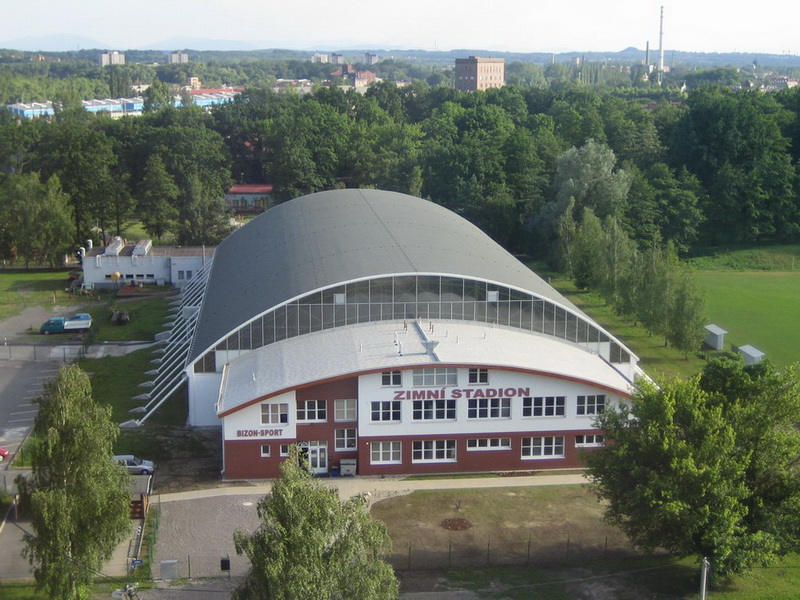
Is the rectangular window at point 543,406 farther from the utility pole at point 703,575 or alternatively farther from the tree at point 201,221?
the tree at point 201,221

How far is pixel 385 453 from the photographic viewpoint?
107 feet

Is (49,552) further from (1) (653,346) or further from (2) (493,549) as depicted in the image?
(1) (653,346)

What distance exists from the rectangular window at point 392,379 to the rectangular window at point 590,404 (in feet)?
20.7

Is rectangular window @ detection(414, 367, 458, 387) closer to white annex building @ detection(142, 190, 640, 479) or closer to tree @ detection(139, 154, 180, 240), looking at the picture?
white annex building @ detection(142, 190, 640, 479)

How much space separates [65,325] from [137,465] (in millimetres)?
21314

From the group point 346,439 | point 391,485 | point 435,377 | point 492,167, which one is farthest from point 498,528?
point 492,167

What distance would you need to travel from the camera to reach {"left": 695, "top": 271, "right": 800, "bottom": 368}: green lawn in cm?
5009

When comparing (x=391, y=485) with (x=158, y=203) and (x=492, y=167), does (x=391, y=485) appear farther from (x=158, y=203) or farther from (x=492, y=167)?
(x=492, y=167)

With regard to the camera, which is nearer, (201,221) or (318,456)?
(318,456)

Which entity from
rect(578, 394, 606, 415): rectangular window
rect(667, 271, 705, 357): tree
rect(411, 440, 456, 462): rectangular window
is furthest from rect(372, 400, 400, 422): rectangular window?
rect(667, 271, 705, 357): tree

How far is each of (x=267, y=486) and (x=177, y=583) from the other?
257 inches

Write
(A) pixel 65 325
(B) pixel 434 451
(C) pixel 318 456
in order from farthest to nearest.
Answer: (A) pixel 65 325 → (B) pixel 434 451 → (C) pixel 318 456

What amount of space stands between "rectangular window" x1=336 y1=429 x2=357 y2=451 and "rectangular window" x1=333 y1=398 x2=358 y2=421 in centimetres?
45

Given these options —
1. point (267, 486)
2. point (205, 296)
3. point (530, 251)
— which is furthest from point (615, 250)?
point (267, 486)
